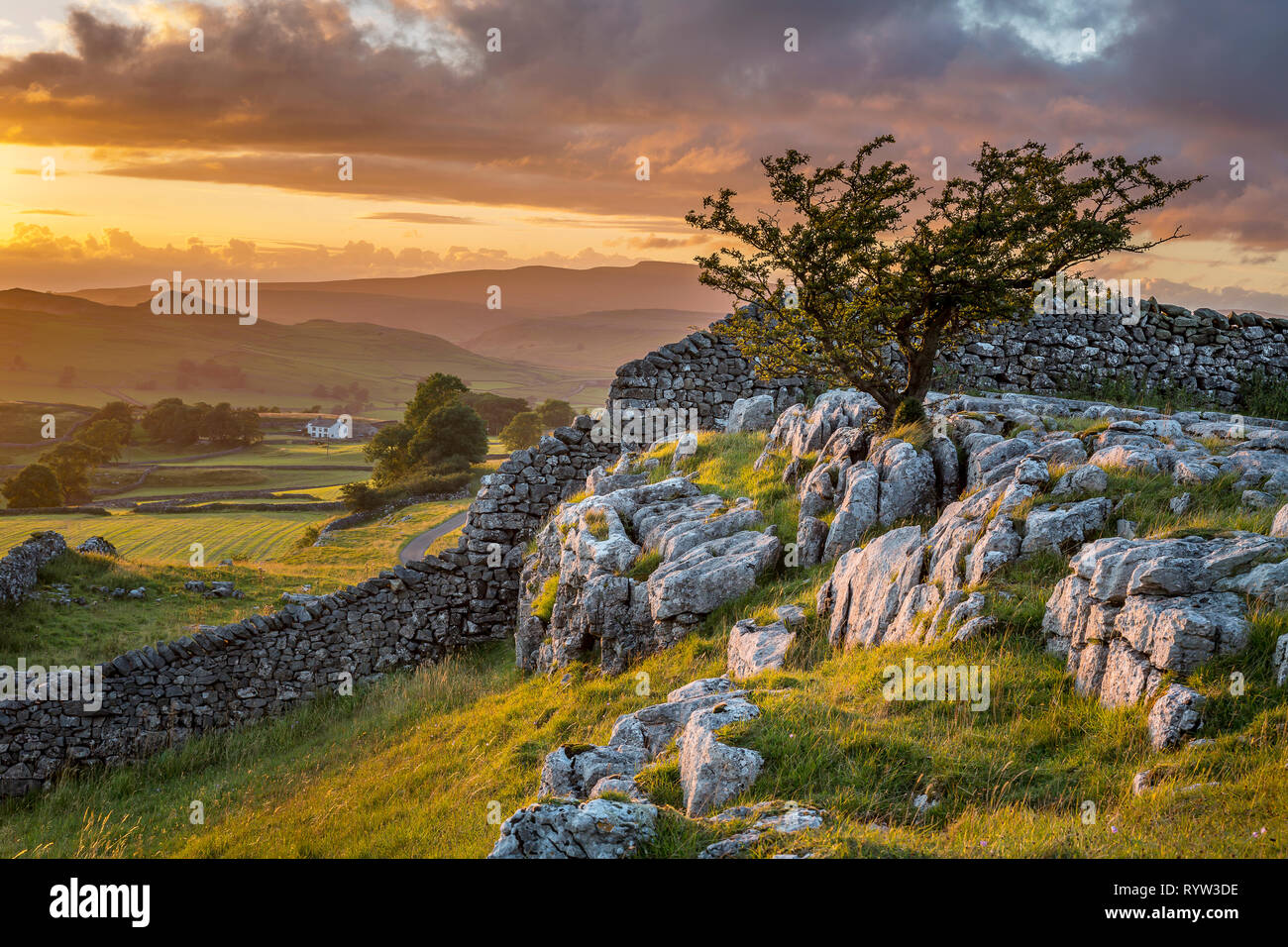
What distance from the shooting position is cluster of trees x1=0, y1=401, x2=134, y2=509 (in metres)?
85.3

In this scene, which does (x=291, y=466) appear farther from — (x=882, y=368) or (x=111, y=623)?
(x=882, y=368)

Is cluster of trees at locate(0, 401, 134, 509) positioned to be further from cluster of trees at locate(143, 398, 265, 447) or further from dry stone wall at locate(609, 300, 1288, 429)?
dry stone wall at locate(609, 300, 1288, 429)

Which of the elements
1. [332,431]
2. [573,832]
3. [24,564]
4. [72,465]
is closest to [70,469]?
[72,465]

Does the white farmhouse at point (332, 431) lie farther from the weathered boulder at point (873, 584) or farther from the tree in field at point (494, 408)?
the weathered boulder at point (873, 584)

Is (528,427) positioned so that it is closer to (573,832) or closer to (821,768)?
(821,768)

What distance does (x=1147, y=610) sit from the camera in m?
7.36

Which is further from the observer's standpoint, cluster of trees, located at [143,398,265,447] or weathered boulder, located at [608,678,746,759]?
cluster of trees, located at [143,398,265,447]

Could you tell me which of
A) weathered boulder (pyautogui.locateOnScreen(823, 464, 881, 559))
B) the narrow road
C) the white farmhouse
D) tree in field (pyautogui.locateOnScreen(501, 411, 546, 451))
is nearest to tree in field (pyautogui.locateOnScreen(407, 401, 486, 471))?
the narrow road

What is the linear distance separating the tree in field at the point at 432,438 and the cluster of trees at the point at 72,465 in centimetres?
3481

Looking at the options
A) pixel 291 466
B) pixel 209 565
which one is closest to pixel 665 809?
pixel 209 565

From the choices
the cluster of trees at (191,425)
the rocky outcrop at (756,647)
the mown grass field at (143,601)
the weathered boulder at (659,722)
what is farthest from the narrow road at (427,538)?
the cluster of trees at (191,425)

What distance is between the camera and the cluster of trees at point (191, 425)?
134875 millimetres

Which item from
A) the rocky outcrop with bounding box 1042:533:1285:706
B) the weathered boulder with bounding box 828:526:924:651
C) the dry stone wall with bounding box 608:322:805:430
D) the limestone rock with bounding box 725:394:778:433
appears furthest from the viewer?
the dry stone wall with bounding box 608:322:805:430

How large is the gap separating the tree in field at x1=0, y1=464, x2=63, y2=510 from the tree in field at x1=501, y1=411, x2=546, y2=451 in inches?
2095
